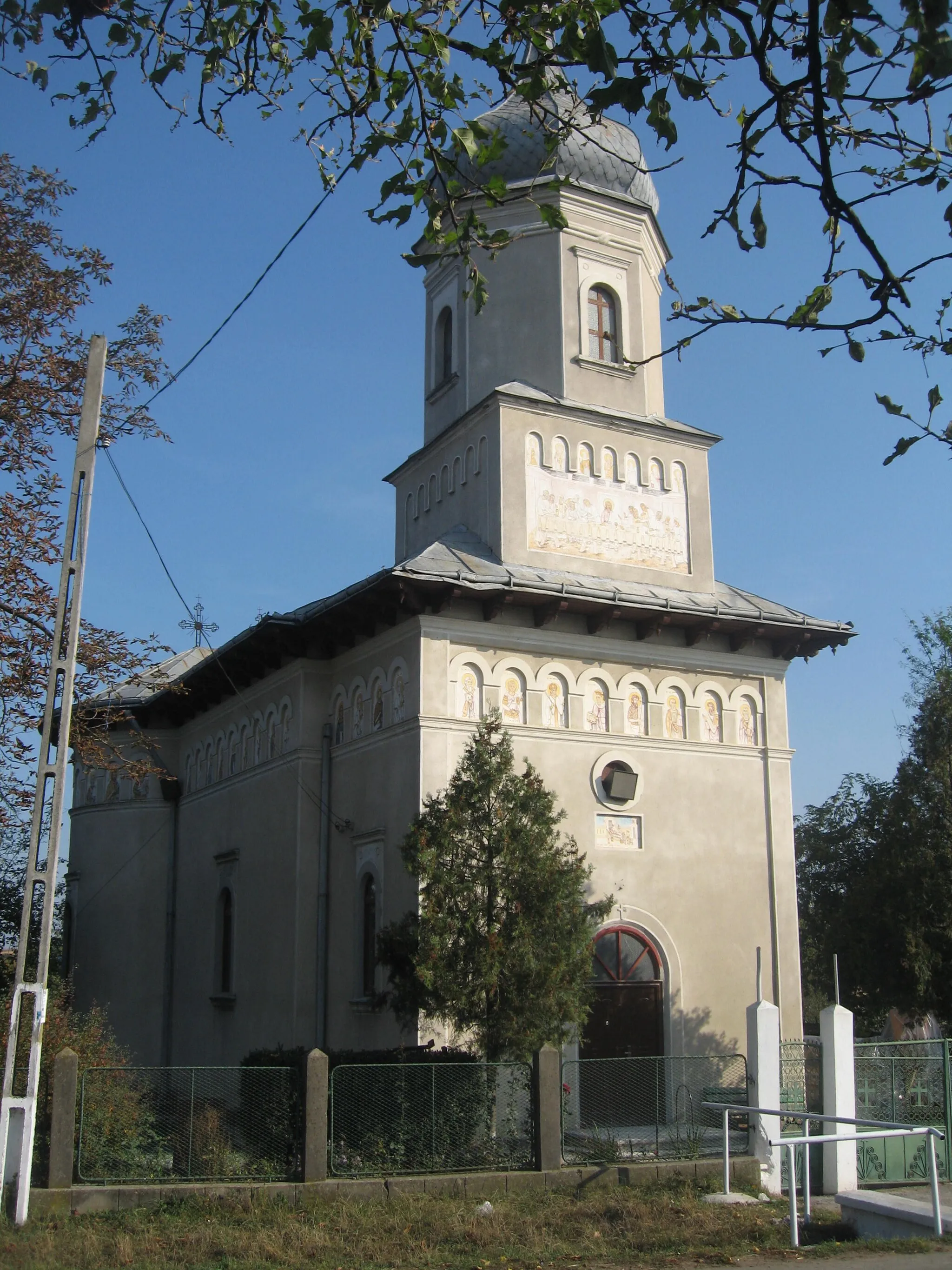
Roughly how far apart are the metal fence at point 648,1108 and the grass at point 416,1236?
118 centimetres

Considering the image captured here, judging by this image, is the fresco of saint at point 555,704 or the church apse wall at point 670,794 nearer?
the church apse wall at point 670,794

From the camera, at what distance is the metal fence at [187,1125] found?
11.0m

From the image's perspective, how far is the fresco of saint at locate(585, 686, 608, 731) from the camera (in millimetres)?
16297

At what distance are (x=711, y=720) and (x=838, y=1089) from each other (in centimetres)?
576

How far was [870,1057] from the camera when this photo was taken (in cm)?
1335

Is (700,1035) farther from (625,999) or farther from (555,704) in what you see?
(555,704)

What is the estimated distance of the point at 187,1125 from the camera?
11508mm

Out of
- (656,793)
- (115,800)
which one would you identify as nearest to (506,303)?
(656,793)

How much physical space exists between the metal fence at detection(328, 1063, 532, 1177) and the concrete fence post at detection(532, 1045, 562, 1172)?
13 cm

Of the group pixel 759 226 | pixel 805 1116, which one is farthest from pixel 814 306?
pixel 805 1116

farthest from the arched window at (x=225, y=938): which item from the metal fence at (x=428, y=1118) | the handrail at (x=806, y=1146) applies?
the handrail at (x=806, y=1146)

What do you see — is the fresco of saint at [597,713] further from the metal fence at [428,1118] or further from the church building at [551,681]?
the metal fence at [428,1118]

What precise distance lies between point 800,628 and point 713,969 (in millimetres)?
4733

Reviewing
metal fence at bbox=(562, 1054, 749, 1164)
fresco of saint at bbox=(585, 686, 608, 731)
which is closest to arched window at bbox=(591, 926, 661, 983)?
metal fence at bbox=(562, 1054, 749, 1164)
